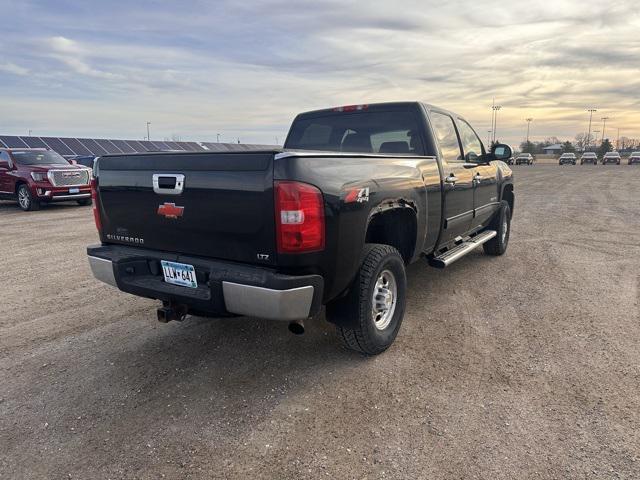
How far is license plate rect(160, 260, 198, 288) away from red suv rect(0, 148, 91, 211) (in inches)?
Answer: 453

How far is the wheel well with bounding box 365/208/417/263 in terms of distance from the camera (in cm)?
380

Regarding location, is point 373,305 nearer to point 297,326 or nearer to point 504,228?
point 297,326

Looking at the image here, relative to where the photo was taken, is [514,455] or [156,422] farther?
[156,422]

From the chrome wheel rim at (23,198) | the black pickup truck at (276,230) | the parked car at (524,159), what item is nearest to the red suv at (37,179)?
the chrome wheel rim at (23,198)

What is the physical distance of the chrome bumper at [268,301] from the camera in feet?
8.77

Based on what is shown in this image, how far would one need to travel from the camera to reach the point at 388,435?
2613mm

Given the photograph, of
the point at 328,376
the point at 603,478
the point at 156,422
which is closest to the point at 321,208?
the point at 328,376

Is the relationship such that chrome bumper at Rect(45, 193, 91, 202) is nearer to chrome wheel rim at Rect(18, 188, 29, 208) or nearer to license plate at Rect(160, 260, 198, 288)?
chrome wheel rim at Rect(18, 188, 29, 208)

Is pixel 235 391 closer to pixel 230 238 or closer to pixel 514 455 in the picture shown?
pixel 230 238

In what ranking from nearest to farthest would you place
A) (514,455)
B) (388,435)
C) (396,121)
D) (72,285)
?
1. (514,455)
2. (388,435)
3. (396,121)
4. (72,285)

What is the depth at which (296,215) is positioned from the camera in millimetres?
2658

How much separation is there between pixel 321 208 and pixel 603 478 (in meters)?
2.02

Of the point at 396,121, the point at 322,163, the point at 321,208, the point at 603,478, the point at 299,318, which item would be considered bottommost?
the point at 603,478

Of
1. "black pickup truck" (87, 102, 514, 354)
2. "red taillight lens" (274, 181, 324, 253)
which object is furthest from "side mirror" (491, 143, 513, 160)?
"red taillight lens" (274, 181, 324, 253)
